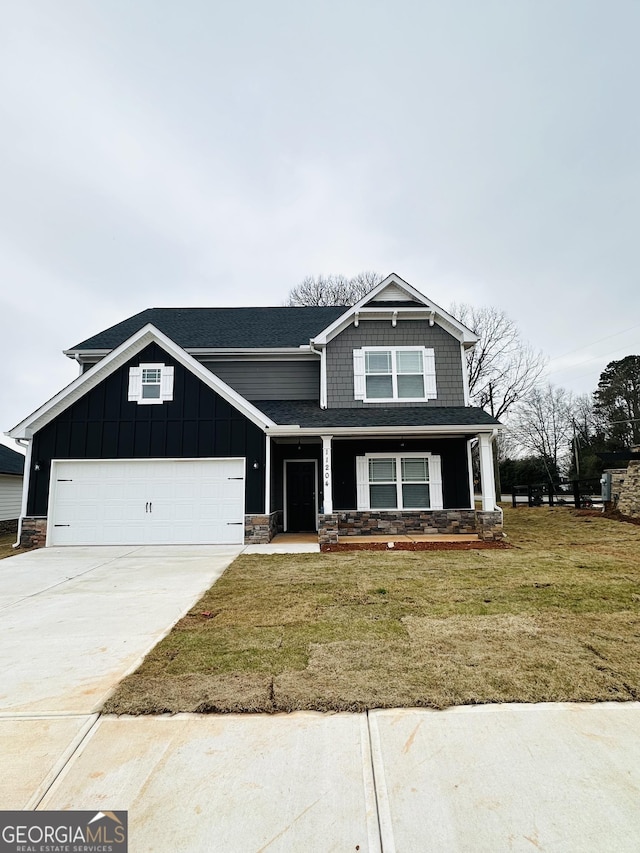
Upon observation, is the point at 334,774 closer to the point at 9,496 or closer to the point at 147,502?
the point at 147,502

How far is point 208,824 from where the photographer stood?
187 centimetres

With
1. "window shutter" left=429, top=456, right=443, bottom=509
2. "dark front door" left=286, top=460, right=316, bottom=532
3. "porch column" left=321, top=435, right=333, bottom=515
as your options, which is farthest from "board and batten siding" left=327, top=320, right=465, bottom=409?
"dark front door" left=286, top=460, right=316, bottom=532

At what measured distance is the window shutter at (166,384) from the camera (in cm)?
1109

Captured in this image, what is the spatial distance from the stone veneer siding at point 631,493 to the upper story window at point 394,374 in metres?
7.84

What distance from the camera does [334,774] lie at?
2.19 meters

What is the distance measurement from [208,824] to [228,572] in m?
5.61

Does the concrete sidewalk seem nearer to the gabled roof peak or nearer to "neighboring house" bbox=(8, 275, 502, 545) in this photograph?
"neighboring house" bbox=(8, 275, 502, 545)

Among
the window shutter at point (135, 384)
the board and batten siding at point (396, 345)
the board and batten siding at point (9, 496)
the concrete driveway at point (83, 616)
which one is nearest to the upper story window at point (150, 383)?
the window shutter at point (135, 384)

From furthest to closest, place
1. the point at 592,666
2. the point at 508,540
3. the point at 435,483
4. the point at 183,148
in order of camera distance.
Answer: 1. the point at 183,148
2. the point at 435,483
3. the point at 508,540
4. the point at 592,666

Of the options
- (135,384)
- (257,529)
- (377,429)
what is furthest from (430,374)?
(135,384)

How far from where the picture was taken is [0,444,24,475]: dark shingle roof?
16016 millimetres

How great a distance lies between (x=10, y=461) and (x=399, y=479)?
15677 mm

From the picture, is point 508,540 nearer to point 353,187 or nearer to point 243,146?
point 353,187

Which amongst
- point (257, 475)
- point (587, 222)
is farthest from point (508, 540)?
point (587, 222)
